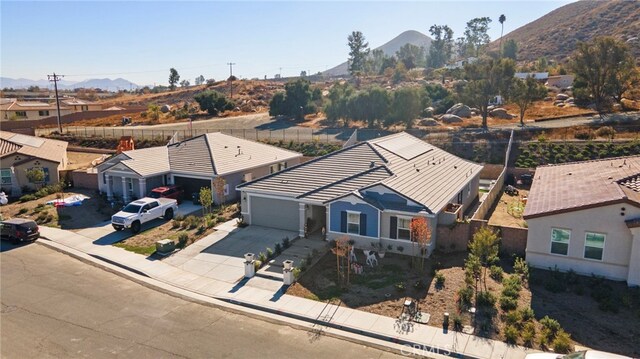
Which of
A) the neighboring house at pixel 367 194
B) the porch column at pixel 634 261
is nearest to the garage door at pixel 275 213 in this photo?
the neighboring house at pixel 367 194

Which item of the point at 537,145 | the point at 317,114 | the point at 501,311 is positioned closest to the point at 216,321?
the point at 501,311

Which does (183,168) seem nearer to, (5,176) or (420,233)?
(5,176)

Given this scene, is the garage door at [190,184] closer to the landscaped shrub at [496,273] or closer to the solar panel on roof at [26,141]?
the solar panel on roof at [26,141]

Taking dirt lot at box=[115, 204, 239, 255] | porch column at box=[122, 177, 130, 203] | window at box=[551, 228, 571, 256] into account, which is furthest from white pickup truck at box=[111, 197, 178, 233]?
window at box=[551, 228, 571, 256]

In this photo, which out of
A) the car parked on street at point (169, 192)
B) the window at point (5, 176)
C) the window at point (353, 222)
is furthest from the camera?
the window at point (5, 176)

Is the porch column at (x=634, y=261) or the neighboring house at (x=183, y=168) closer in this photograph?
the porch column at (x=634, y=261)

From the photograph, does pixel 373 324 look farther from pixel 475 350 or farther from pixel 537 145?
pixel 537 145

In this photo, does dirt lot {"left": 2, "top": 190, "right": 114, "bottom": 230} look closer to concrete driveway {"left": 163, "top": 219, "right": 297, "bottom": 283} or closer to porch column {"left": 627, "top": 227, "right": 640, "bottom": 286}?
concrete driveway {"left": 163, "top": 219, "right": 297, "bottom": 283}
